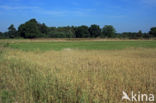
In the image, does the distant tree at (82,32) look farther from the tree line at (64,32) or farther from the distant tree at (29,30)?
the distant tree at (29,30)

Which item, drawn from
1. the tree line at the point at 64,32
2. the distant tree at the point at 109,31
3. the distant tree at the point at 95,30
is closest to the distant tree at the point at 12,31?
the tree line at the point at 64,32

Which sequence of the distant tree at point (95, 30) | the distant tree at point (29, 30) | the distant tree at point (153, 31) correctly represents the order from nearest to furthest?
the distant tree at point (153, 31)
the distant tree at point (29, 30)
the distant tree at point (95, 30)

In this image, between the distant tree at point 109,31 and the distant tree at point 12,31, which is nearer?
the distant tree at point 12,31

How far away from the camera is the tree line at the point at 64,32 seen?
79000mm

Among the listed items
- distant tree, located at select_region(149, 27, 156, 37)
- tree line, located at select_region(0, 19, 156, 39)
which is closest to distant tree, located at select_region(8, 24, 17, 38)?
tree line, located at select_region(0, 19, 156, 39)

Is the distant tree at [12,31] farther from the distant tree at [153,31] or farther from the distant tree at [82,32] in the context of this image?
the distant tree at [153,31]

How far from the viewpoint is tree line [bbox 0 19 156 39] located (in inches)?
3110

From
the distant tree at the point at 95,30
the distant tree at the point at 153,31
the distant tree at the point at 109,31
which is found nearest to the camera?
the distant tree at the point at 153,31

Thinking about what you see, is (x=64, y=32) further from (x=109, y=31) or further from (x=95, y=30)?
(x=109, y=31)

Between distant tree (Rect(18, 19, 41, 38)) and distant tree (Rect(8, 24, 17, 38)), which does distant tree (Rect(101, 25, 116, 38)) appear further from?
distant tree (Rect(8, 24, 17, 38))

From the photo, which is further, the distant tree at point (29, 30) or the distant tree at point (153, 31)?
the distant tree at point (29, 30)

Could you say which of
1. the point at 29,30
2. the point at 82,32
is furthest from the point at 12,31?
the point at 82,32

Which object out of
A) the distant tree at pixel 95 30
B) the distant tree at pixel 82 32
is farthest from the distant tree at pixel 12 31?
the distant tree at pixel 95 30

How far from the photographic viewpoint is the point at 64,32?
86.2m
